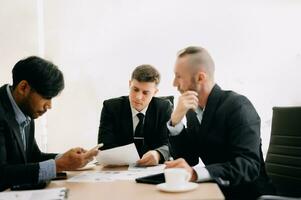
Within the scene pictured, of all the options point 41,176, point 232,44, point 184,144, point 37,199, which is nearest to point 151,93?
point 184,144

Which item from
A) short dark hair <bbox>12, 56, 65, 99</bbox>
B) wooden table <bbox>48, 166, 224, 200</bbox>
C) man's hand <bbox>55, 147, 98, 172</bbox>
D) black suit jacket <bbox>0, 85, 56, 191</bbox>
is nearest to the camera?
wooden table <bbox>48, 166, 224, 200</bbox>

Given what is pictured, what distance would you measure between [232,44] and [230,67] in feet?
0.68

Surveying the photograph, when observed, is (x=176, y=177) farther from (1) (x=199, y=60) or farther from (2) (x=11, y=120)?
(2) (x=11, y=120)

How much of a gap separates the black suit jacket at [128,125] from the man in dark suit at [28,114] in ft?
2.62

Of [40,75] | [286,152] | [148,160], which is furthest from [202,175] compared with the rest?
[40,75]

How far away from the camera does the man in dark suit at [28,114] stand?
1703 mm

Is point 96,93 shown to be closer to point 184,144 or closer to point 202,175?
point 184,144

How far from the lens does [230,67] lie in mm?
3398

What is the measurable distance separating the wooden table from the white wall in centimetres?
188

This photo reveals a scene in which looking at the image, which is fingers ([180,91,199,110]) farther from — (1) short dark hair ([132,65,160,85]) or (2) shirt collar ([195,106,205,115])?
(1) short dark hair ([132,65,160,85])

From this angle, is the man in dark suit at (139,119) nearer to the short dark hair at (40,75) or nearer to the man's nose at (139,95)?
the man's nose at (139,95)

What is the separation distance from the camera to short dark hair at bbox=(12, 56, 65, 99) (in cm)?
190

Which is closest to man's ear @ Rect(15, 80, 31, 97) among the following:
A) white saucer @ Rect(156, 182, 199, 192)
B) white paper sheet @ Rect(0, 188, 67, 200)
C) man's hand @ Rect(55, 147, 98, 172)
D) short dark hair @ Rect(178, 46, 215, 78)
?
man's hand @ Rect(55, 147, 98, 172)

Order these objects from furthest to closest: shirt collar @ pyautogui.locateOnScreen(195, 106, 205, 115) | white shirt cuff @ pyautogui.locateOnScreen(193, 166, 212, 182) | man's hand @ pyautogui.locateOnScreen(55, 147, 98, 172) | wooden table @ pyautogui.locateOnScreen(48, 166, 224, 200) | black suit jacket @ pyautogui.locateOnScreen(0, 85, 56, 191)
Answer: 1. shirt collar @ pyautogui.locateOnScreen(195, 106, 205, 115)
2. man's hand @ pyautogui.locateOnScreen(55, 147, 98, 172)
3. black suit jacket @ pyautogui.locateOnScreen(0, 85, 56, 191)
4. white shirt cuff @ pyautogui.locateOnScreen(193, 166, 212, 182)
5. wooden table @ pyautogui.locateOnScreen(48, 166, 224, 200)
